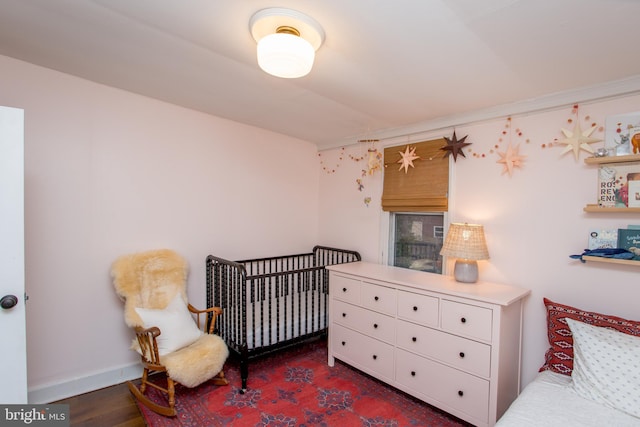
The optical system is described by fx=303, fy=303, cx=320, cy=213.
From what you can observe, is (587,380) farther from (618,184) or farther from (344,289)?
(344,289)

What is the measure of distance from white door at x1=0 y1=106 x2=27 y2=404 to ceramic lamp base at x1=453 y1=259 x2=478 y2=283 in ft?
8.86

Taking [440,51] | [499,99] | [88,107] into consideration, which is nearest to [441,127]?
[499,99]

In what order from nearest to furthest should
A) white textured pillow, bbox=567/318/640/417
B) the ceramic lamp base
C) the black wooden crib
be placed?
white textured pillow, bbox=567/318/640/417 → the ceramic lamp base → the black wooden crib

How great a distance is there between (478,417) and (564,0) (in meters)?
2.24

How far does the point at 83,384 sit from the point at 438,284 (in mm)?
2739

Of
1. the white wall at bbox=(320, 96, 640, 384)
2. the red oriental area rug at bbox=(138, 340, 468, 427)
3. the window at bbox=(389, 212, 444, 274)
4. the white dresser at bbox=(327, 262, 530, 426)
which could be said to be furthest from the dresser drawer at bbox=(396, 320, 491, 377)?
the window at bbox=(389, 212, 444, 274)

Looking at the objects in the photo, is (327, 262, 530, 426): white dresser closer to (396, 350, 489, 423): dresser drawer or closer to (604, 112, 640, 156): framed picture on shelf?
(396, 350, 489, 423): dresser drawer

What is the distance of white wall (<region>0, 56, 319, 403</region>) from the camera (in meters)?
2.09

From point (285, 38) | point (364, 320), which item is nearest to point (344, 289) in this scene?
point (364, 320)

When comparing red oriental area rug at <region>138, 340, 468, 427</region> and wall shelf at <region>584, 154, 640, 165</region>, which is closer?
wall shelf at <region>584, 154, 640, 165</region>

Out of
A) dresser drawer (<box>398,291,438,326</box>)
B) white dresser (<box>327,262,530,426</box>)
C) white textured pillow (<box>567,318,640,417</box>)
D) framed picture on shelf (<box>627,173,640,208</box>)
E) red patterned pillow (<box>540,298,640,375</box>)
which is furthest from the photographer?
dresser drawer (<box>398,291,438,326</box>)

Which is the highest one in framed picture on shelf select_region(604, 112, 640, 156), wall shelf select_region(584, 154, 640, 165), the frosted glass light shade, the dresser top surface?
the frosted glass light shade

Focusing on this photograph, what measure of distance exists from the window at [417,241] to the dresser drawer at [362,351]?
844mm

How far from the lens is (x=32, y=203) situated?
2062mm
